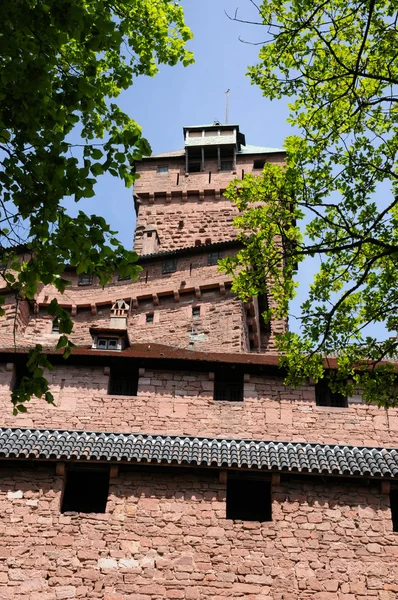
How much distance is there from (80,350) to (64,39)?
32.1 feet

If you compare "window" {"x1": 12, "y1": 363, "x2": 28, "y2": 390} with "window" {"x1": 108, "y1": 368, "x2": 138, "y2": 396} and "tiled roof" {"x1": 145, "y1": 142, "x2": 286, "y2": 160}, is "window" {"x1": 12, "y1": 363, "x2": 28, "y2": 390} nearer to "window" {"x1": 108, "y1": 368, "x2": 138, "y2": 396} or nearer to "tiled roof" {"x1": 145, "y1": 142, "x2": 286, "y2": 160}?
"window" {"x1": 108, "y1": 368, "x2": 138, "y2": 396}

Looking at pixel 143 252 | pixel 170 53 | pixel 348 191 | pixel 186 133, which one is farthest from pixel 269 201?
pixel 186 133

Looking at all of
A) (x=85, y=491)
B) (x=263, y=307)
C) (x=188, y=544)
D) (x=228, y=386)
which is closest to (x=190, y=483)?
(x=188, y=544)

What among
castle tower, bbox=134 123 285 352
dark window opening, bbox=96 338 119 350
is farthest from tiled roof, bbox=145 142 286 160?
dark window opening, bbox=96 338 119 350

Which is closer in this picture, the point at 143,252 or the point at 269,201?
the point at 269,201

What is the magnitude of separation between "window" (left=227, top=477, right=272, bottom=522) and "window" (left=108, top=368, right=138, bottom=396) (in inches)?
129

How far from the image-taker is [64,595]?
13273 millimetres

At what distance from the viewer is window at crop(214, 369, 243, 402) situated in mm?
16984

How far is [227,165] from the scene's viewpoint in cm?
3866

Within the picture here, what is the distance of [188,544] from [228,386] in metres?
4.10

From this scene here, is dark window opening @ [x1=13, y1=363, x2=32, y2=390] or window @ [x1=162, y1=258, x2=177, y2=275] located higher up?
window @ [x1=162, y1=258, x2=177, y2=275]

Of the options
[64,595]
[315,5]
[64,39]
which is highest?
[315,5]

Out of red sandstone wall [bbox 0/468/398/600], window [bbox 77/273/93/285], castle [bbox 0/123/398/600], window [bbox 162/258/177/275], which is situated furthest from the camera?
window [bbox 77/273/93/285]

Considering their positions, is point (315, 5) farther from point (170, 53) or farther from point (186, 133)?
point (186, 133)
